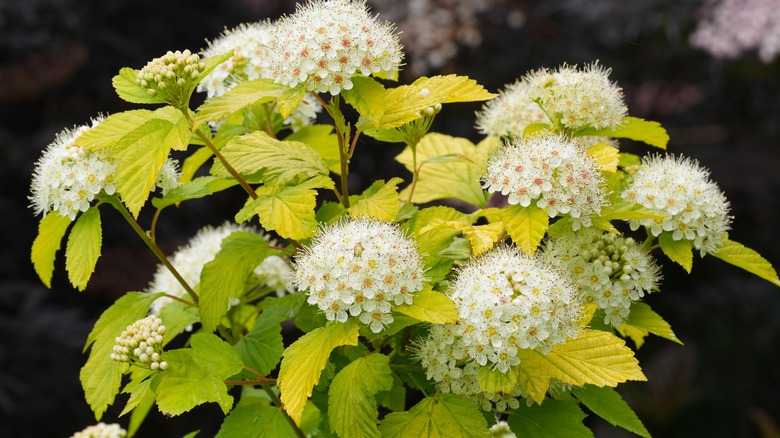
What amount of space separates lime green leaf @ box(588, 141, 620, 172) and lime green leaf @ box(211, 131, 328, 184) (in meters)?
0.41

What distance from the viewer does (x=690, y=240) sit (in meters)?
1.36

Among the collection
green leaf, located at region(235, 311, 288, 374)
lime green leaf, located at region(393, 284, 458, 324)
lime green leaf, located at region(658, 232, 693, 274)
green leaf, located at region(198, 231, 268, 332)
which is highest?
green leaf, located at region(198, 231, 268, 332)

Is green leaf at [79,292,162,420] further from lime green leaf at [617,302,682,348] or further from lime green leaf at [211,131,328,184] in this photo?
lime green leaf at [617,302,682,348]

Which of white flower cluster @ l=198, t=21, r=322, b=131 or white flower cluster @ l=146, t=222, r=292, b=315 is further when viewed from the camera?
white flower cluster @ l=146, t=222, r=292, b=315

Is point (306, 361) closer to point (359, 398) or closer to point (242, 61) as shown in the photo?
point (359, 398)

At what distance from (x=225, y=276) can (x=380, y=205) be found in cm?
29

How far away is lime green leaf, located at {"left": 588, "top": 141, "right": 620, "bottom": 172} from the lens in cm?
125

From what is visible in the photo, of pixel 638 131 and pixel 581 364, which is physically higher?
pixel 638 131

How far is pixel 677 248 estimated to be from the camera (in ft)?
4.41

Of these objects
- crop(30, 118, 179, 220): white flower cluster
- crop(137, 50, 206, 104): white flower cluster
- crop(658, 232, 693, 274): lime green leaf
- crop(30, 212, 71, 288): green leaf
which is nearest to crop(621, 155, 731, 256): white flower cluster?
crop(658, 232, 693, 274): lime green leaf

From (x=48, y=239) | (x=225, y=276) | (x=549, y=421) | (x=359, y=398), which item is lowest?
(x=549, y=421)

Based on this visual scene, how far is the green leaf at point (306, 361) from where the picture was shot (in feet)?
3.70

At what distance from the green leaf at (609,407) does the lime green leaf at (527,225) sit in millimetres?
268

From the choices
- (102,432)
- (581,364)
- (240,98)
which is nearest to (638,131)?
(581,364)
